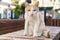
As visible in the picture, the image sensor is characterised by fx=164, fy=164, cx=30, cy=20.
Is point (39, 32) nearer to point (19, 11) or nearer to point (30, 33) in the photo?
point (30, 33)

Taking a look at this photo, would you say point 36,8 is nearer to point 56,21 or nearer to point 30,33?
point 30,33

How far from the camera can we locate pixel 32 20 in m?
1.23

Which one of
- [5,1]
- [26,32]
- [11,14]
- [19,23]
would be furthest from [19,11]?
[26,32]

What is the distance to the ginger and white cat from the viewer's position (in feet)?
3.94

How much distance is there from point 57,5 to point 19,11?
3.43 metres

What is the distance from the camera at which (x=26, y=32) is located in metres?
1.27

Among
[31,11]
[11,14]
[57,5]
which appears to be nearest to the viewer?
[31,11]

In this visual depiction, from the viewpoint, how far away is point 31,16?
122 cm

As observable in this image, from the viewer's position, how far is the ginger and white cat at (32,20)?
3.94 feet

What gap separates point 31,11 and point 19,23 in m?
2.97

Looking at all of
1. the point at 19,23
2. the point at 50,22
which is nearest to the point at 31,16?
the point at 19,23

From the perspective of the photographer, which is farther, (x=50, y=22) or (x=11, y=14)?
(x=11, y=14)

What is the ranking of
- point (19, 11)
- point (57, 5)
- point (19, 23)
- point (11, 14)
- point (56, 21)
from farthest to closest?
point (57, 5)
point (11, 14)
point (19, 11)
point (56, 21)
point (19, 23)

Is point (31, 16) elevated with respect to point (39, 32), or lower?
elevated
